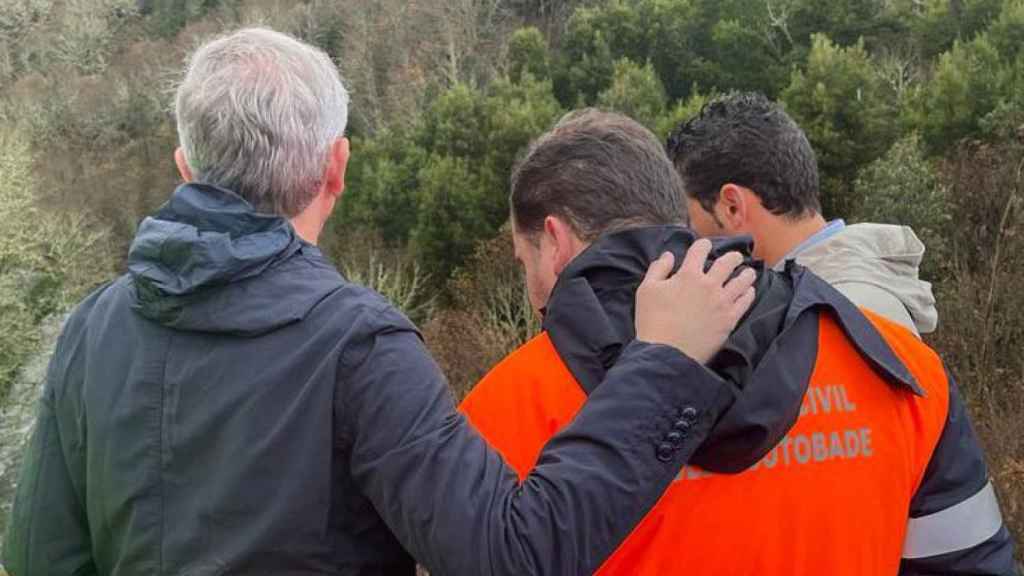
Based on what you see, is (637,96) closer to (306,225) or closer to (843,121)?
(843,121)

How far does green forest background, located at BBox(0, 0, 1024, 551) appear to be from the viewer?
13.2 meters

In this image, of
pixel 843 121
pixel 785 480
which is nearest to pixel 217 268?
pixel 785 480

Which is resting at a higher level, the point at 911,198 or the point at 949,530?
the point at 949,530

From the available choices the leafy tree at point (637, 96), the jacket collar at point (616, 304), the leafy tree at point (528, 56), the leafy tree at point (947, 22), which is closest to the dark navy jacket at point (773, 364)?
the jacket collar at point (616, 304)

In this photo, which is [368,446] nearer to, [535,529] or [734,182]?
[535,529]

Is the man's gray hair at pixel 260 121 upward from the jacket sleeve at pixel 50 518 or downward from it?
upward

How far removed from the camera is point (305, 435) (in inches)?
54.9

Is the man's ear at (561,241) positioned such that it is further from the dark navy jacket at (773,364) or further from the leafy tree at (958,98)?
the leafy tree at (958,98)

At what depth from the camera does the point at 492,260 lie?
63.5ft

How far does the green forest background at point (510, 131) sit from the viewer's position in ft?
43.4

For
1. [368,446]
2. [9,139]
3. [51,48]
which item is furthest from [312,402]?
[51,48]

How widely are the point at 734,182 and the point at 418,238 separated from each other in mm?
20267

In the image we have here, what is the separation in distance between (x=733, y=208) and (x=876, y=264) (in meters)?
0.39

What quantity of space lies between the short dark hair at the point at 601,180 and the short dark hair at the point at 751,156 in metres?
0.73
